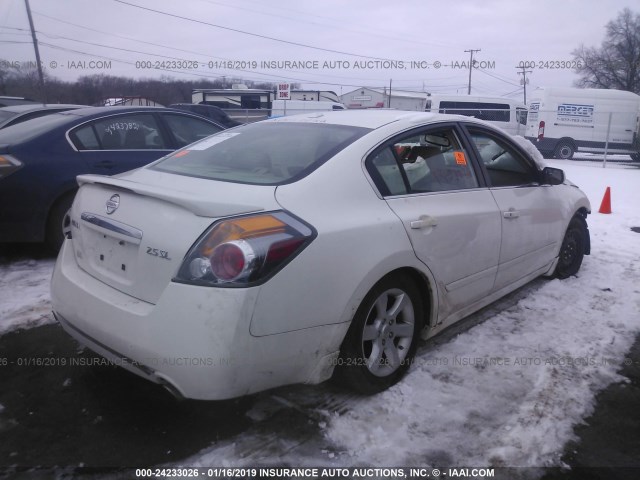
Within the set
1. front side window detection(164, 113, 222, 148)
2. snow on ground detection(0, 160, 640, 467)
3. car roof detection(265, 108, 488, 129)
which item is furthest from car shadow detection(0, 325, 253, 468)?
front side window detection(164, 113, 222, 148)

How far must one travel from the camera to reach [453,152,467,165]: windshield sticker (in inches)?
128

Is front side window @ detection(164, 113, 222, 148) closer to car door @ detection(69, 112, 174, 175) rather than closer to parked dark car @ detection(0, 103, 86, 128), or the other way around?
car door @ detection(69, 112, 174, 175)

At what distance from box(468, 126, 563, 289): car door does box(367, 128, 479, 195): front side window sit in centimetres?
21

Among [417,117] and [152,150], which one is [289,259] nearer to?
[417,117]

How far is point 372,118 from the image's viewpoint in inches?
121

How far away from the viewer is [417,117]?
309cm

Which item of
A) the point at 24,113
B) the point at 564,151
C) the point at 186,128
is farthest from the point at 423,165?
the point at 564,151

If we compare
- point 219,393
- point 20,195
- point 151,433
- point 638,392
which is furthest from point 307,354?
point 20,195

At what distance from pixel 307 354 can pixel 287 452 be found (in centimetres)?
45

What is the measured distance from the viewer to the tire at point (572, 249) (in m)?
4.57

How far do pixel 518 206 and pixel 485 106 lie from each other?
20.6 metres

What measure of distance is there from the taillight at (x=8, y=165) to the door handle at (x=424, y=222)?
362 cm

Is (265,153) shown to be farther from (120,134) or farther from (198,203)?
(120,134)

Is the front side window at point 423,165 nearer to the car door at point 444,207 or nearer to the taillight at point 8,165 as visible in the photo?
the car door at point 444,207
